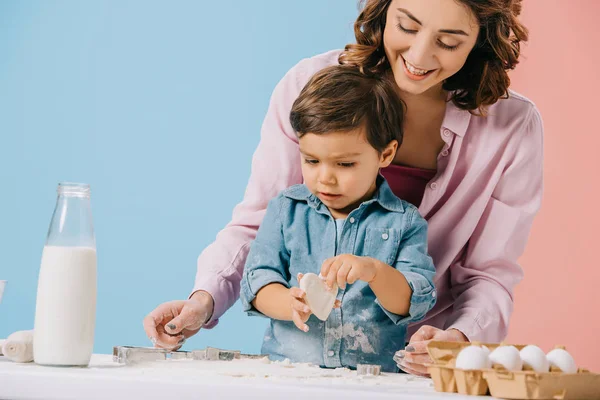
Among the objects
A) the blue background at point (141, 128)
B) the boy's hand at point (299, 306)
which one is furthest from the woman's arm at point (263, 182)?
the blue background at point (141, 128)

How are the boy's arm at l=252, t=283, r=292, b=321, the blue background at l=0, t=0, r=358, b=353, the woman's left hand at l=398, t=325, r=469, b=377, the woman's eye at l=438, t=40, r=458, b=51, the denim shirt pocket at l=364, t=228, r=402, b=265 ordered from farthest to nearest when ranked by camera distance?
1. the blue background at l=0, t=0, r=358, b=353
2. the woman's eye at l=438, t=40, r=458, b=51
3. the denim shirt pocket at l=364, t=228, r=402, b=265
4. the boy's arm at l=252, t=283, r=292, b=321
5. the woman's left hand at l=398, t=325, r=469, b=377

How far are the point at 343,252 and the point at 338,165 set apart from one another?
173 mm

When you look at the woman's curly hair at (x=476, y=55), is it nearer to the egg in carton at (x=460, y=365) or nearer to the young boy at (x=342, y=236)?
the young boy at (x=342, y=236)

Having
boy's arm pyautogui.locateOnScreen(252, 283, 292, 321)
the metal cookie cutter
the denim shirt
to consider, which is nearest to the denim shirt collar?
the denim shirt

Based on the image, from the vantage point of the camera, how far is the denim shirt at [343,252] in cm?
170

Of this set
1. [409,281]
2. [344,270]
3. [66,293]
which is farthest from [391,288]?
[66,293]

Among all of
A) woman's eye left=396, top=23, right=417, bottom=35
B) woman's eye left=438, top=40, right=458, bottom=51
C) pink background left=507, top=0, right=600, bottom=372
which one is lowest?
pink background left=507, top=0, right=600, bottom=372

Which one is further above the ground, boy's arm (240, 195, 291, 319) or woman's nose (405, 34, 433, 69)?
woman's nose (405, 34, 433, 69)

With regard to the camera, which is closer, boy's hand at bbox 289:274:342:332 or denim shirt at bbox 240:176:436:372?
boy's hand at bbox 289:274:342:332

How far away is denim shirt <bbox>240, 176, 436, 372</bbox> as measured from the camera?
5.58 ft

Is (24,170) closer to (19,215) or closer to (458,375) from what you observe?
(19,215)

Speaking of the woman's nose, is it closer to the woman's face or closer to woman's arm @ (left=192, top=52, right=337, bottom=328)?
the woman's face

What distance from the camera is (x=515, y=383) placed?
1.05 meters

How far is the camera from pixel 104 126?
4707mm
